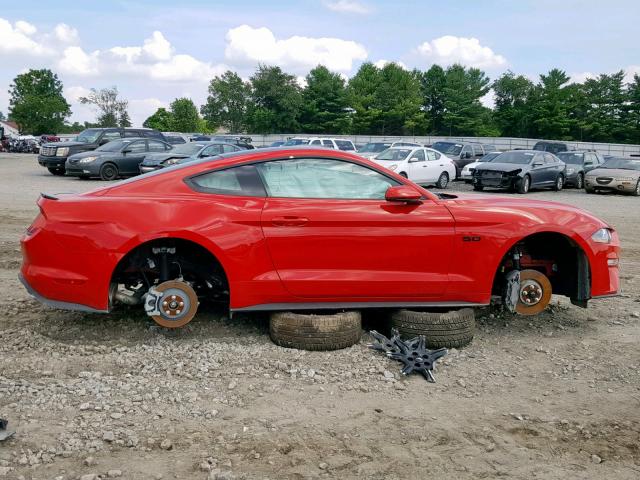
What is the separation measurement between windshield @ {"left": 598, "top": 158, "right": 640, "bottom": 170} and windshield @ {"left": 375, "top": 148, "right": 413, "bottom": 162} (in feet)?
23.3

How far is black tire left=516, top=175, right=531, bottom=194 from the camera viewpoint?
66.8ft

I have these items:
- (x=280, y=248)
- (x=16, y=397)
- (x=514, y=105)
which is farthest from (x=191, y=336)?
(x=514, y=105)

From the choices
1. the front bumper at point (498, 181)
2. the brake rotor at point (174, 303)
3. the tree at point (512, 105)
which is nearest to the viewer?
the brake rotor at point (174, 303)

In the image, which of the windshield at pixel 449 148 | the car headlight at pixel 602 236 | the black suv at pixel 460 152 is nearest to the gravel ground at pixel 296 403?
the car headlight at pixel 602 236

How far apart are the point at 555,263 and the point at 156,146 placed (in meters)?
18.9

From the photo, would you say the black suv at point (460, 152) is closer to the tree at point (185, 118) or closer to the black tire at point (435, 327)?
the black tire at point (435, 327)

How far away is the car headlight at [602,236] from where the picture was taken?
5445mm

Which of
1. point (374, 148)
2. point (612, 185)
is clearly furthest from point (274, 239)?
point (374, 148)

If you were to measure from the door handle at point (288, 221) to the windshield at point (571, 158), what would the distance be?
71.7 ft

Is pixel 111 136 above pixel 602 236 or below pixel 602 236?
above

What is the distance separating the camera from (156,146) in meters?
22.6

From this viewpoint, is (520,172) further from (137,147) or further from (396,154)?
(137,147)

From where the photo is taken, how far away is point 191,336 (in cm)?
517

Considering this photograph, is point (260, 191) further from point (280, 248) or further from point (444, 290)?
point (444, 290)
